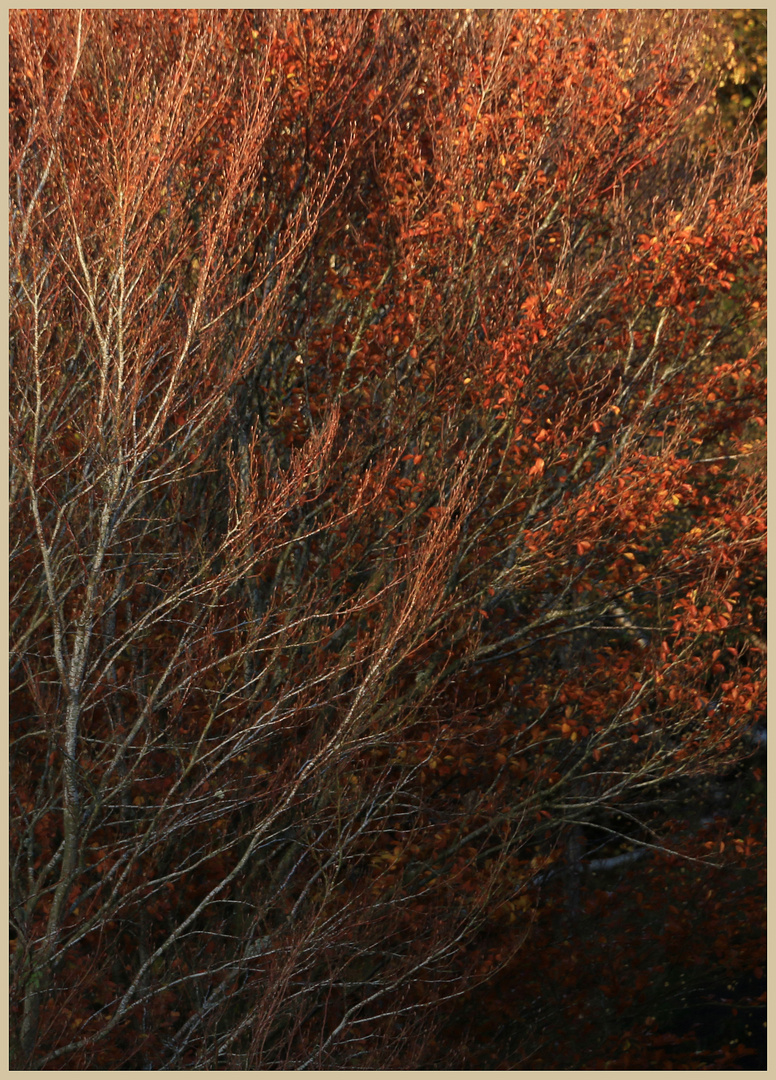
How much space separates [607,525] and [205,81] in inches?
205

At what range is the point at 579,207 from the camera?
999 cm

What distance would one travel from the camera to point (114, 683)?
798 centimetres

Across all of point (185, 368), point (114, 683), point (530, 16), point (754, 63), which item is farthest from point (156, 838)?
point (754, 63)

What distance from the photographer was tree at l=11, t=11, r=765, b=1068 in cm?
783

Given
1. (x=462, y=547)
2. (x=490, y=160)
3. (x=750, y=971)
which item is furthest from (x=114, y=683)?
(x=750, y=971)

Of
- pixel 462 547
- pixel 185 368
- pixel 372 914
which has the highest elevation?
pixel 185 368

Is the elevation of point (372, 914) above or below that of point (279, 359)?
below

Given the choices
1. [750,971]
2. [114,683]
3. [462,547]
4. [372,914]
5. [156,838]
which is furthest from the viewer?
[750,971]

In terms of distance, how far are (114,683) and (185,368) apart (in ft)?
7.94

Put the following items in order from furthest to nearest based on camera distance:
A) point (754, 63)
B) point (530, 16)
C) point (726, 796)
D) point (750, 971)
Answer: point (754, 63) < point (726, 796) < point (750, 971) < point (530, 16)

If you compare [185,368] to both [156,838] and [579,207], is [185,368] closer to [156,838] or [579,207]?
[156,838]

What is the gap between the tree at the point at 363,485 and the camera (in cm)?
783

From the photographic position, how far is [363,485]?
25.8ft

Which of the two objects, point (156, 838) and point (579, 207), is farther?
point (579, 207)
